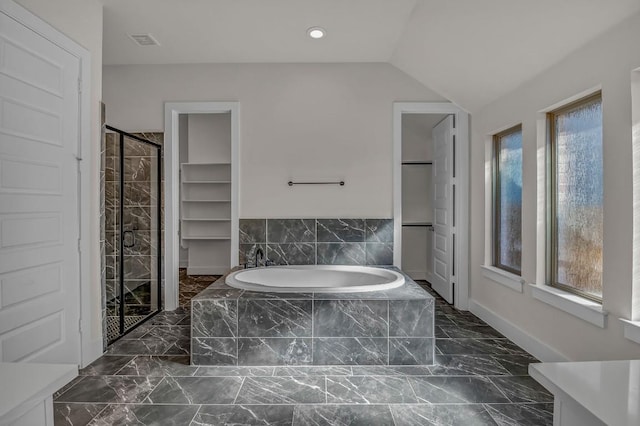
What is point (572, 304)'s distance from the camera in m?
2.14

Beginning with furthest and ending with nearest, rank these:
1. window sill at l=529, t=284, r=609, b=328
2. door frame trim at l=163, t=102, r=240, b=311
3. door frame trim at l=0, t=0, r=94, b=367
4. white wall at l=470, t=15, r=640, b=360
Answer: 1. door frame trim at l=163, t=102, r=240, b=311
2. door frame trim at l=0, t=0, r=94, b=367
3. window sill at l=529, t=284, r=609, b=328
4. white wall at l=470, t=15, r=640, b=360

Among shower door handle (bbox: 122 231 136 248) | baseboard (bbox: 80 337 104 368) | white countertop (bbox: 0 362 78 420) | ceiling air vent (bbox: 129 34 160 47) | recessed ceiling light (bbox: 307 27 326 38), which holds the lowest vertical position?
baseboard (bbox: 80 337 104 368)

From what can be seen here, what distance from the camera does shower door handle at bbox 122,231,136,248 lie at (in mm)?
3096

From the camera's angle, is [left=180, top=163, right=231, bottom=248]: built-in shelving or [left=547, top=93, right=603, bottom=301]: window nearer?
[left=547, top=93, right=603, bottom=301]: window

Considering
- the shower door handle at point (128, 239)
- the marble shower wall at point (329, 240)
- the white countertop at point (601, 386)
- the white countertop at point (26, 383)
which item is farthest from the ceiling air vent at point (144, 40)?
the white countertop at point (601, 386)

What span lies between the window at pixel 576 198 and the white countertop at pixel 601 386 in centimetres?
152

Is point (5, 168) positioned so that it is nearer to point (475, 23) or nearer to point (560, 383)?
point (560, 383)

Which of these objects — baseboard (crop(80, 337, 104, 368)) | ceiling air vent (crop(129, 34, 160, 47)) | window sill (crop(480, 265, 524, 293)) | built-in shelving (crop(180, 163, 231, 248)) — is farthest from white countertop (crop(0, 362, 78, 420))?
built-in shelving (crop(180, 163, 231, 248))

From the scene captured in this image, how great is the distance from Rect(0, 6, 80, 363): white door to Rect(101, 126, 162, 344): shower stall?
0.31 meters

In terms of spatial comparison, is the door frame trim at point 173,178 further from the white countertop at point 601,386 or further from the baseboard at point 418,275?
the white countertop at point 601,386

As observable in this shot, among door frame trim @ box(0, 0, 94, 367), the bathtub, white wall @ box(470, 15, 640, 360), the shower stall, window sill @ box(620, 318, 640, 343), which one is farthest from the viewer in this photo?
the bathtub

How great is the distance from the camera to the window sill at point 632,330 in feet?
5.52

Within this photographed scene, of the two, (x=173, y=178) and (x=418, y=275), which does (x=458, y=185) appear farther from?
(x=173, y=178)

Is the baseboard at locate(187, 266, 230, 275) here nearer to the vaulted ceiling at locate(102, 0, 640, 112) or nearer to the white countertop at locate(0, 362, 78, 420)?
the vaulted ceiling at locate(102, 0, 640, 112)
